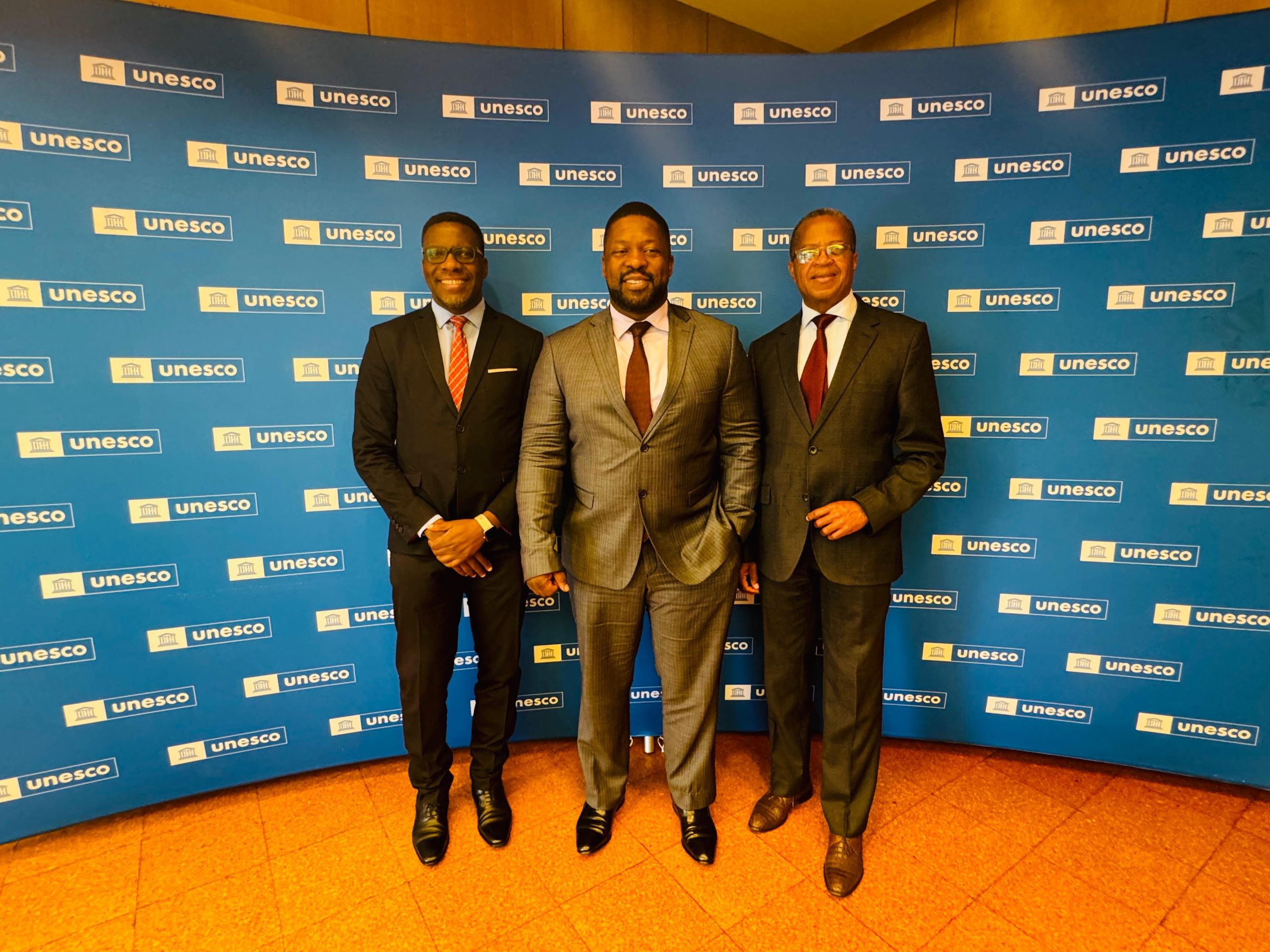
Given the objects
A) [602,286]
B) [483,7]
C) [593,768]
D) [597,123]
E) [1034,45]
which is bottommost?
[593,768]

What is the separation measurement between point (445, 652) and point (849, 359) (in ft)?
5.60

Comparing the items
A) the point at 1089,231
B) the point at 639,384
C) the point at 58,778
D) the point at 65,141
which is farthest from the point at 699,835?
the point at 65,141

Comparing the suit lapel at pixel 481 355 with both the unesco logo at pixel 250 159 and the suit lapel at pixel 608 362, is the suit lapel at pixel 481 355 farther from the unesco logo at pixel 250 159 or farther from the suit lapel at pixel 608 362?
the unesco logo at pixel 250 159

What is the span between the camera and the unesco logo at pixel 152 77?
6.57ft

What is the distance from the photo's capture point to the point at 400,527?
2002 millimetres

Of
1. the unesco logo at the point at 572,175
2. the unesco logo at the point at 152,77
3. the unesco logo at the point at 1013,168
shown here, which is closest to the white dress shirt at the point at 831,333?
the unesco logo at the point at 1013,168

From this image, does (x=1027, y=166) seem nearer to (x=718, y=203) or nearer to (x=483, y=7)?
(x=718, y=203)

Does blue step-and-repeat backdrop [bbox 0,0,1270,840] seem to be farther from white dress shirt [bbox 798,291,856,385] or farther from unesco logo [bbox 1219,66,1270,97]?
white dress shirt [bbox 798,291,856,385]

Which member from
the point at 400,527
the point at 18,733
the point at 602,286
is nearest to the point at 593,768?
the point at 400,527

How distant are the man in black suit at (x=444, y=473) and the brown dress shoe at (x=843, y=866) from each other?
3.66ft

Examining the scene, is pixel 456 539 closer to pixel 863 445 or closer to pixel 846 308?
pixel 863 445

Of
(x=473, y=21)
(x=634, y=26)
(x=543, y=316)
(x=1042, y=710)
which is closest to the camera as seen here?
(x=543, y=316)

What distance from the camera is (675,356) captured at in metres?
1.90

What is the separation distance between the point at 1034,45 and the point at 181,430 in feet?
11.4
